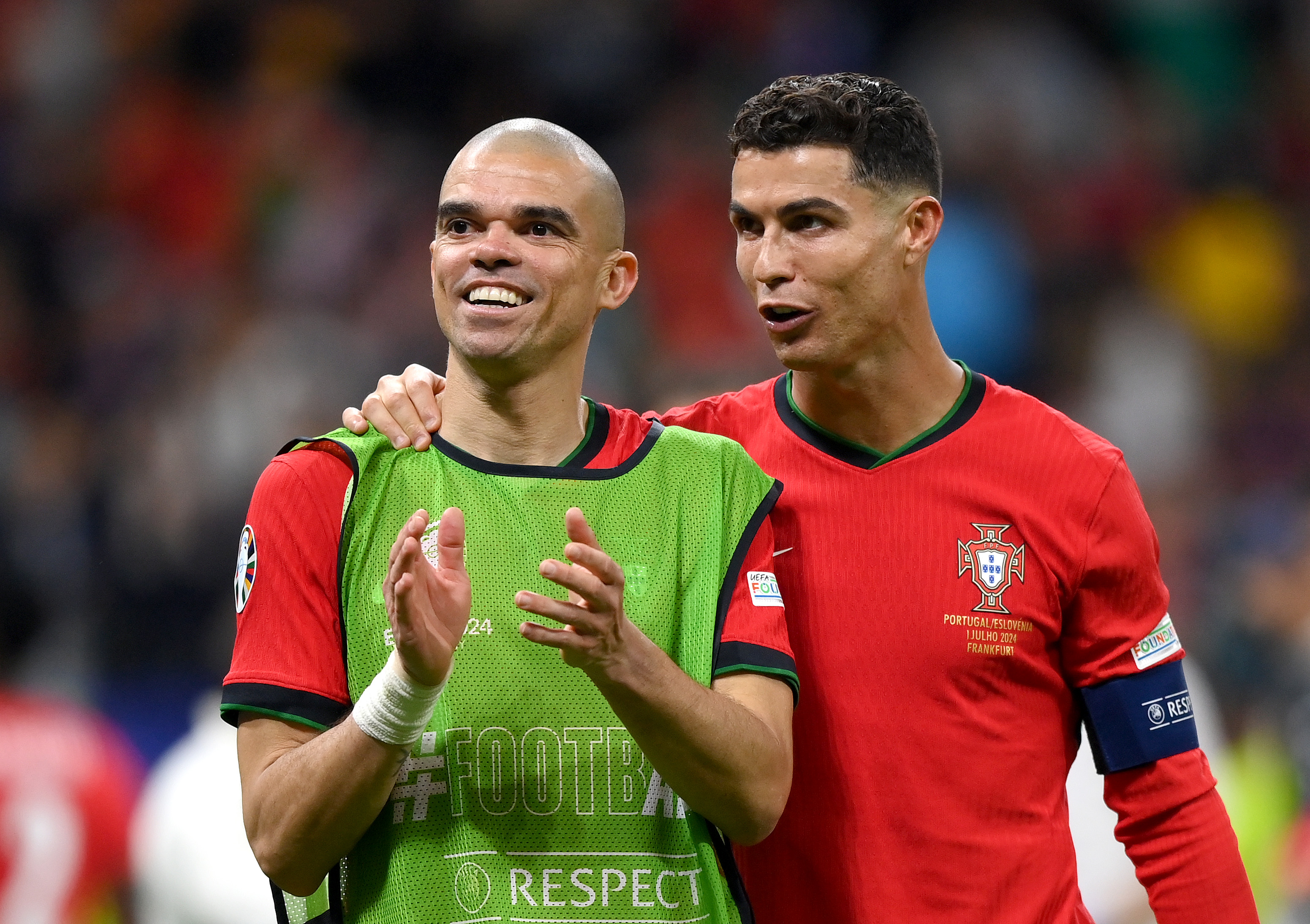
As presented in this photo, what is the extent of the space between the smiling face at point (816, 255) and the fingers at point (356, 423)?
872mm

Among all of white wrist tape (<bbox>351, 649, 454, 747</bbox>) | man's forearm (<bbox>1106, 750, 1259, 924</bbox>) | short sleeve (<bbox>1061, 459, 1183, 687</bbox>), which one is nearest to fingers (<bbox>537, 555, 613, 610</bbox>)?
white wrist tape (<bbox>351, 649, 454, 747</bbox>)

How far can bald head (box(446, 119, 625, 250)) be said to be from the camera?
304 cm

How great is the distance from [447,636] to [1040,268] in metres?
7.62

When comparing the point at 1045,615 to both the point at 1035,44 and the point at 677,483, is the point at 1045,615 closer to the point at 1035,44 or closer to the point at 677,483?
the point at 677,483

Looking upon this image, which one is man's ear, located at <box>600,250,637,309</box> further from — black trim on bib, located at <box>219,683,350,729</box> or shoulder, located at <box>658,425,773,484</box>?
black trim on bib, located at <box>219,683,350,729</box>

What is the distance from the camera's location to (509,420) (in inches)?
118

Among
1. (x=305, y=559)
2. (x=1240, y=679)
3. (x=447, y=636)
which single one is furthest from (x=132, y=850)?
(x=1240, y=679)

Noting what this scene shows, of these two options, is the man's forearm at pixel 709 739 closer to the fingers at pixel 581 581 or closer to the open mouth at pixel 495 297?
the fingers at pixel 581 581

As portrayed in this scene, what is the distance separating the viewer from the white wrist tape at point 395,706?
98.7 inches

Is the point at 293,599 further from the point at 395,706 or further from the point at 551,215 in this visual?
the point at 551,215

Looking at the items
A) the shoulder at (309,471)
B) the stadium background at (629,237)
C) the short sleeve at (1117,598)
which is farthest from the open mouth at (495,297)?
the stadium background at (629,237)

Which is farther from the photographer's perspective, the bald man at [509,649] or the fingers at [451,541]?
the bald man at [509,649]

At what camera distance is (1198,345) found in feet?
31.6

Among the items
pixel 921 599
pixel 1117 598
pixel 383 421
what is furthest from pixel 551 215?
pixel 1117 598
